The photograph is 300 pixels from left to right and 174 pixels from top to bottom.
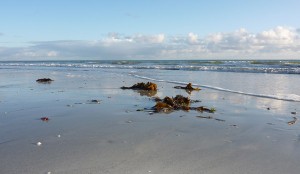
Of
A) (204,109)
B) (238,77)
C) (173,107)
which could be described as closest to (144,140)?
(173,107)

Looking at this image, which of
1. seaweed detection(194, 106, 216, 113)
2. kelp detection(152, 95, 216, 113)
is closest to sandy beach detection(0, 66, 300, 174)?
seaweed detection(194, 106, 216, 113)

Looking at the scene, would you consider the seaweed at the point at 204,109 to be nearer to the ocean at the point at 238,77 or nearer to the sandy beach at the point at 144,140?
the sandy beach at the point at 144,140

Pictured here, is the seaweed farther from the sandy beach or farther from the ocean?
the ocean

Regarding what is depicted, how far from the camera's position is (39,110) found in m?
8.72

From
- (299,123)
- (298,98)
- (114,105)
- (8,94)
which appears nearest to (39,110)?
(114,105)

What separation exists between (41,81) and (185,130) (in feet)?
42.7

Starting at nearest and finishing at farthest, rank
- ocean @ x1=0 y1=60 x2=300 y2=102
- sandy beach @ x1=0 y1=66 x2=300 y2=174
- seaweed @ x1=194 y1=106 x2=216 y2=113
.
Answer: sandy beach @ x1=0 y1=66 x2=300 y2=174
seaweed @ x1=194 y1=106 x2=216 y2=113
ocean @ x1=0 y1=60 x2=300 y2=102

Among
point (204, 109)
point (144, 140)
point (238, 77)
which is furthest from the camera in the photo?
point (238, 77)

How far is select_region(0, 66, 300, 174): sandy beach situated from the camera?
14.9 feet

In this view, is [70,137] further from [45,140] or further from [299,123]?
[299,123]

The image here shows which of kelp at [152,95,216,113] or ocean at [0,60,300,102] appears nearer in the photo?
kelp at [152,95,216,113]

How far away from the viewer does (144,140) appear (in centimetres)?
580

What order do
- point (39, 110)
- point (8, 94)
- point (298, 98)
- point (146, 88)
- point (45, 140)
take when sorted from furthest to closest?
point (146, 88), point (8, 94), point (298, 98), point (39, 110), point (45, 140)

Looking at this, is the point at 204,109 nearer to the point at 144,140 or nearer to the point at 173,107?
the point at 173,107
